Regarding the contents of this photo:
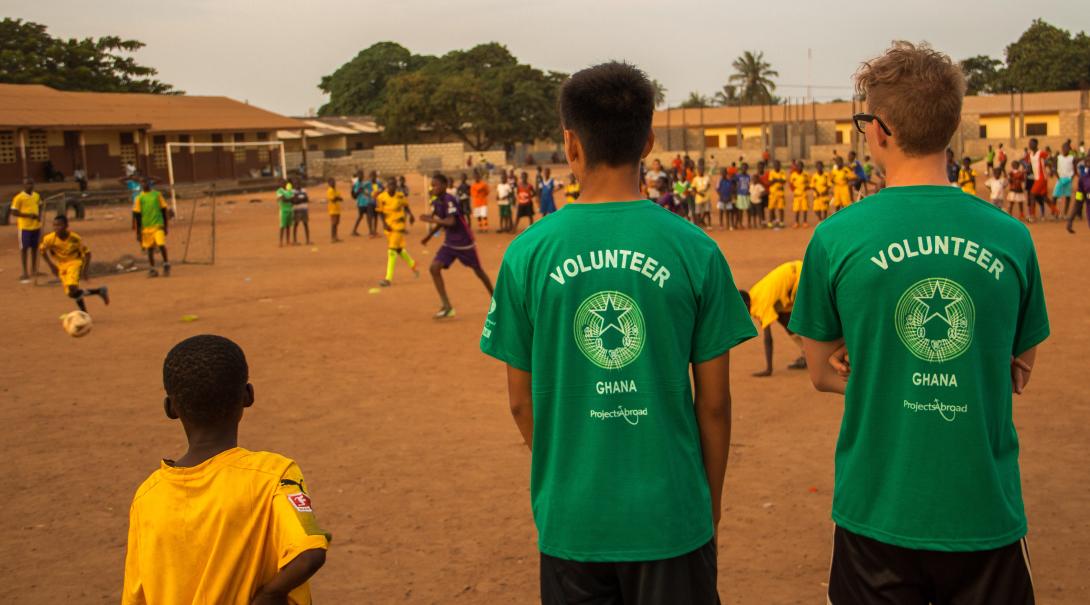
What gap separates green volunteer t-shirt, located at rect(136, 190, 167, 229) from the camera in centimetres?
1850

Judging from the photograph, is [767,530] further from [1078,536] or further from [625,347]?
[625,347]

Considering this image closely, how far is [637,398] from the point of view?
95.2 inches

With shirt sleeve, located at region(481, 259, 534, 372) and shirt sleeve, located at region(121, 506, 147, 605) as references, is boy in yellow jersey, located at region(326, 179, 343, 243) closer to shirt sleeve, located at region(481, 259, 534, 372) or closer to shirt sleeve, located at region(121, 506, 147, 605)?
shirt sleeve, located at region(121, 506, 147, 605)

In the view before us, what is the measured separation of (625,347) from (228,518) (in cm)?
111

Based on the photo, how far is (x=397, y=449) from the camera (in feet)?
24.9

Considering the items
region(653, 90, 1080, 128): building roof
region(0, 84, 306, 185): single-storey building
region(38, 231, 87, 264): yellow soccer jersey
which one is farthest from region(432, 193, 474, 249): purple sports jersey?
region(653, 90, 1080, 128): building roof

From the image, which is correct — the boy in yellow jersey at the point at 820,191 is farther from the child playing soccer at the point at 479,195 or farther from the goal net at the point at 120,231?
the goal net at the point at 120,231

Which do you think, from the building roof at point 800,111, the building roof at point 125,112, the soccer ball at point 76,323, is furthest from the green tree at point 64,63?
the soccer ball at point 76,323

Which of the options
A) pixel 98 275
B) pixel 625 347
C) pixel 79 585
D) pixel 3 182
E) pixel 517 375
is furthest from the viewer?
pixel 3 182

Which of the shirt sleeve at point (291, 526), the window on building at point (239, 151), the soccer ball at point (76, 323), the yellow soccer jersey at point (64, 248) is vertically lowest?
the soccer ball at point (76, 323)

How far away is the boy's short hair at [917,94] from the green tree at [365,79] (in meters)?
94.7

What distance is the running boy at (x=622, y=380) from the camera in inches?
94.7

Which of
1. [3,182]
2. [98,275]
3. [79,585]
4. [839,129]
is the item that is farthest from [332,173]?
[79,585]

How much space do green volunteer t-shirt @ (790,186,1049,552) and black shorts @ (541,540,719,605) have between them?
44cm
